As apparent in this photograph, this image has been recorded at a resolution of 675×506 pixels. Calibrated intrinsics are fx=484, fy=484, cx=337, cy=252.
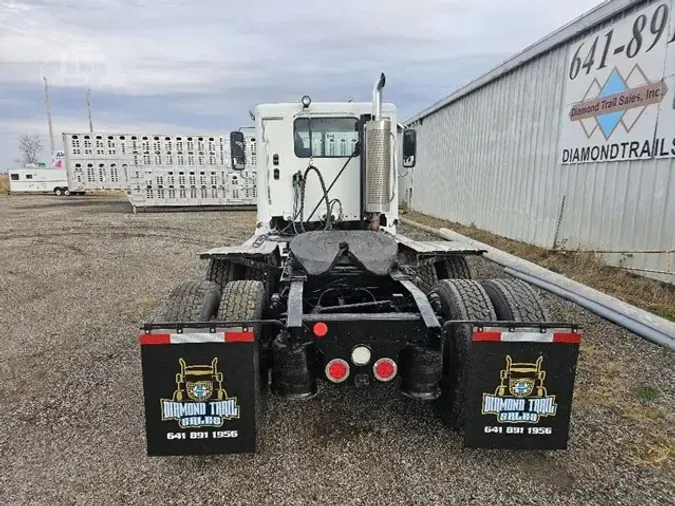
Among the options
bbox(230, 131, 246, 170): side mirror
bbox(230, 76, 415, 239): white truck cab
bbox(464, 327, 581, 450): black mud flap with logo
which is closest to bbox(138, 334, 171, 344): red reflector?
bbox(464, 327, 581, 450): black mud flap with logo

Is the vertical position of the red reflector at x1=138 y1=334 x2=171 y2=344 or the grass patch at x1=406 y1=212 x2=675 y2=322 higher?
the red reflector at x1=138 y1=334 x2=171 y2=344

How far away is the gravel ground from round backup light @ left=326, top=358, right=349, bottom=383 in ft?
1.73

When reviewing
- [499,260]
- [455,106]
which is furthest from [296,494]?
[455,106]

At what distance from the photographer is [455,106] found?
50.5ft

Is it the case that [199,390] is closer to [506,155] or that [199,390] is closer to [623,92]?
[623,92]

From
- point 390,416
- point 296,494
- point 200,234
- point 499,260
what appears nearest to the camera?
point 296,494

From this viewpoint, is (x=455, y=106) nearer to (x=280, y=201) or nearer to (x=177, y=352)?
(x=280, y=201)

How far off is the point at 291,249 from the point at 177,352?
147 cm

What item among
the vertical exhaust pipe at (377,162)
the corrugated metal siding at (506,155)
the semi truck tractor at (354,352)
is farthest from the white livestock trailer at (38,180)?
the semi truck tractor at (354,352)

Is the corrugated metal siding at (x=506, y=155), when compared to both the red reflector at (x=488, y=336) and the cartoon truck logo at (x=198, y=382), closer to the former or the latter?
the red reflector at (x=488, y=336)

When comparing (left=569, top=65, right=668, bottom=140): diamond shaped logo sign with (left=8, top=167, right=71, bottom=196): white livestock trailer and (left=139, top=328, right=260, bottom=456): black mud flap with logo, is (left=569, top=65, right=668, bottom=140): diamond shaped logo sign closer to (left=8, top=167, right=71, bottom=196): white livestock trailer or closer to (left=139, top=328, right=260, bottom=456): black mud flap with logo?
(left=139, top=328, right=260, bottom=456): black mud flap with logo

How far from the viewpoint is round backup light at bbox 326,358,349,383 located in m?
2.83

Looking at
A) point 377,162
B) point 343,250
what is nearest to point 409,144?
point 377,162

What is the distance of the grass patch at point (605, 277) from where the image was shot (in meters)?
5.82
